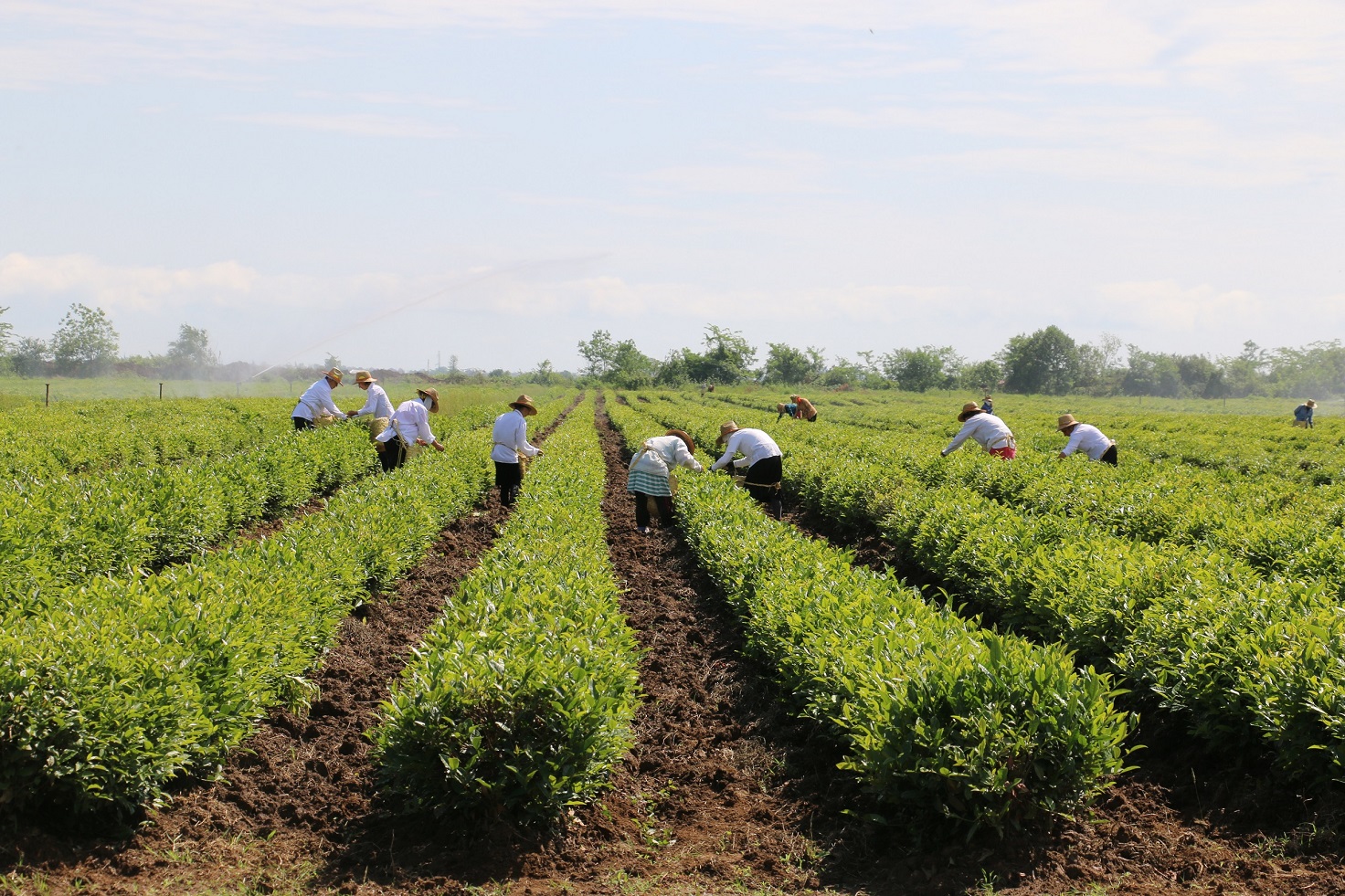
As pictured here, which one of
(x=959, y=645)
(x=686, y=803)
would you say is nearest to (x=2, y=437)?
(x=686, y=803)

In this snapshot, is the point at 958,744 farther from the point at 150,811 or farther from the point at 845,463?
the point at 845,463

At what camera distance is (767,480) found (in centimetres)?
1331

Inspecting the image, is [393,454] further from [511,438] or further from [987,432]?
[987,432]

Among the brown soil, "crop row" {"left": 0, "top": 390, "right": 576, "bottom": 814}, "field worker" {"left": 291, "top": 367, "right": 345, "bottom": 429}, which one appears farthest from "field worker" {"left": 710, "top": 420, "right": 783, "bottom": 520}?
"field worker" {"left": 291, "top": 367, "right": 345, "bottom": 429}

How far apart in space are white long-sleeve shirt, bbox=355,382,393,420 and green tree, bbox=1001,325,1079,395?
111 m

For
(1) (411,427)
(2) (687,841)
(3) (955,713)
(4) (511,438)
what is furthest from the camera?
(1) (411,427)

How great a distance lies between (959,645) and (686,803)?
71.3 inches

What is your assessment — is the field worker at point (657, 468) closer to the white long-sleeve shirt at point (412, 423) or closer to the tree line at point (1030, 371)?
the white long-sleeve shirt at point (412, 423)

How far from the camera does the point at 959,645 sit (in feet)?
17.1

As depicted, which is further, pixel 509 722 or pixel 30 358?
pixel 30 358

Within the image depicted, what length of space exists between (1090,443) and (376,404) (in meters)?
12.2

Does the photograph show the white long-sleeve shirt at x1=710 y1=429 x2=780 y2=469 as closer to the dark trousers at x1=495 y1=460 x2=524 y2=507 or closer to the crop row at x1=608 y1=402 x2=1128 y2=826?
the dark trousers at x1=495 y1=460 x2=524 y2=507

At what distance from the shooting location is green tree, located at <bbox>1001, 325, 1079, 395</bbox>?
380 feet

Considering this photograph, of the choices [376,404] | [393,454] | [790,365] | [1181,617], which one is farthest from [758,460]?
[790,365]
